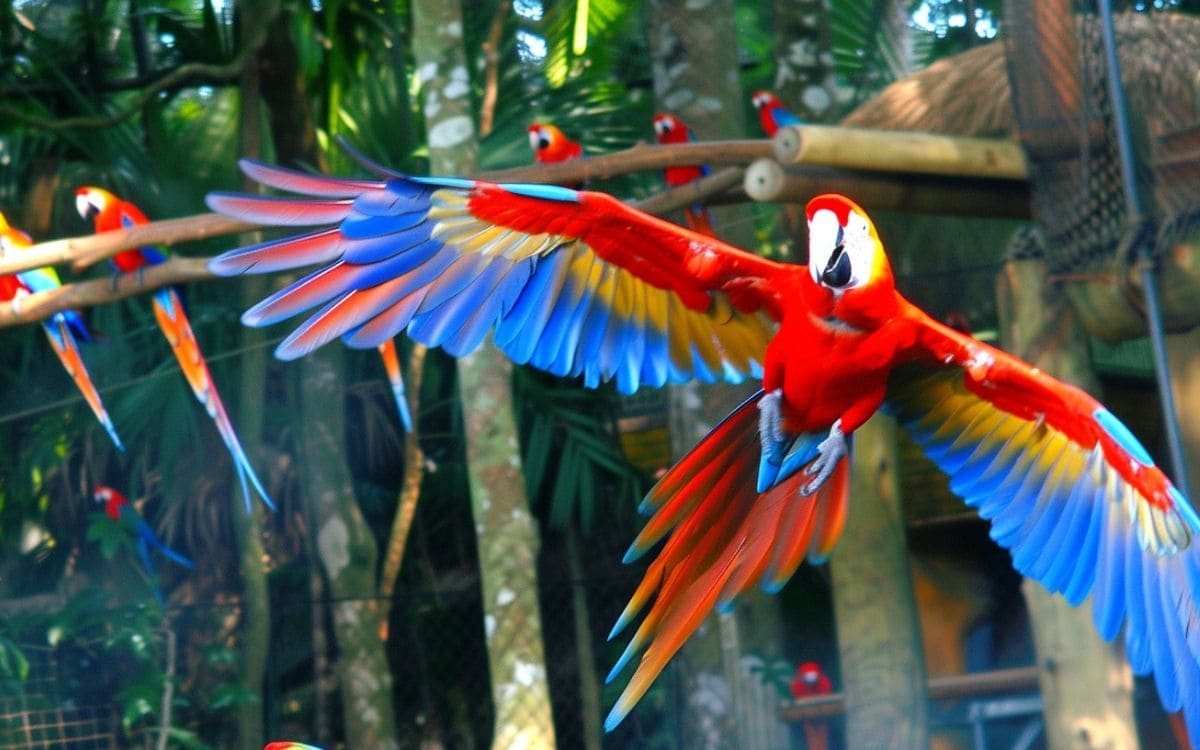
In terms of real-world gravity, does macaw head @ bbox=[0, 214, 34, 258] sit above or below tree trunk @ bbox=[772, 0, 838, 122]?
below

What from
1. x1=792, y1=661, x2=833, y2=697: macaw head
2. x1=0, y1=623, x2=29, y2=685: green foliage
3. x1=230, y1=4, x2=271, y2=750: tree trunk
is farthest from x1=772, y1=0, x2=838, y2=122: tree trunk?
x1=0, y1=623, x2=29, y2=685: green foliage

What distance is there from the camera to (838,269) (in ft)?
6.38

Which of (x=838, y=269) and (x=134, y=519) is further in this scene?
(x=134, y=519)

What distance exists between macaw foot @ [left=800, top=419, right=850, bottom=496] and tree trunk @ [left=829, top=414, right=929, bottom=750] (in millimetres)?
1682

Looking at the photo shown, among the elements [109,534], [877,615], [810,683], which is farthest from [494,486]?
[810,683]

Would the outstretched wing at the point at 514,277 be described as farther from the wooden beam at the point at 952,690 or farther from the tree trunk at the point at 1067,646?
the wooden beam at the point at 952,690

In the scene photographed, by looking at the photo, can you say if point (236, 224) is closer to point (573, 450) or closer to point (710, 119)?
point (710, 119)

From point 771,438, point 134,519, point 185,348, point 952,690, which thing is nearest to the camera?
point 771,438

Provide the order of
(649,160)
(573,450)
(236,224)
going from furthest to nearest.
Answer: (573,450)
(649,160)
(236,224)

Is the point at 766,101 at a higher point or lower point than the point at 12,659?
higher

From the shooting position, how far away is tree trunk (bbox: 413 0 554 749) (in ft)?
11.6

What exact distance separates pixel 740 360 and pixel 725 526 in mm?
300

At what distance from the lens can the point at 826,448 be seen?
218 cm

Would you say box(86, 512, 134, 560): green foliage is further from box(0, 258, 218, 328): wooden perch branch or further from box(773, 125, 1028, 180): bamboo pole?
box(773, 125, 1028, 180): bamboo pole
